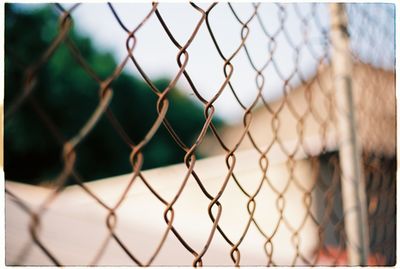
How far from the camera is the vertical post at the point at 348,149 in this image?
1.09 meters

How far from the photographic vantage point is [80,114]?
10.1 metres

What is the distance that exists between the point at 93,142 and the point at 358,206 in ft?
37.1

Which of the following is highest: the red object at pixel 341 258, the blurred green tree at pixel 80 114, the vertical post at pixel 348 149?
the blurred green tree at pixel 80 114

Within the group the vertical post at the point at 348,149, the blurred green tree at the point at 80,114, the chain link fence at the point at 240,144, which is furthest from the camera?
the blurred green tree at the point at 80,114

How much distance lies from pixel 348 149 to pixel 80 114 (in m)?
9.74

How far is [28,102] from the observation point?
0.32 metres

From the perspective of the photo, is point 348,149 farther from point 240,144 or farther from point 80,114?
point 80,114

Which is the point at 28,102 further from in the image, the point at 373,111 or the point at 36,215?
the point at 373,111

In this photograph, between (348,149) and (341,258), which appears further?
(341,258)

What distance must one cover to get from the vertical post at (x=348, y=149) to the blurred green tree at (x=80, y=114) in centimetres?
685

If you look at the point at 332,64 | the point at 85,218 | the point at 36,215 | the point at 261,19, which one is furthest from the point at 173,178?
the point at 36,215

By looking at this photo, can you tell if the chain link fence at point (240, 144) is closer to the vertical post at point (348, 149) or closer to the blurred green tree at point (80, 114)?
the vertical post at point (348, 149)

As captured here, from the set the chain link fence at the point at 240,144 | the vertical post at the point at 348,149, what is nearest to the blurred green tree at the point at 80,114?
the chain link fence at the point at 240,144

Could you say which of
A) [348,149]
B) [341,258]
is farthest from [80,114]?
[348,149]
